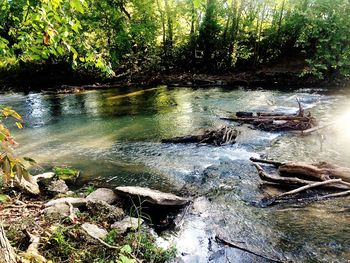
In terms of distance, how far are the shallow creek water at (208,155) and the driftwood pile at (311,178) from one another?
12.2 inches

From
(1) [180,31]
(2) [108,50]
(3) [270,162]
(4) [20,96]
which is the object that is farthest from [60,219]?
(1) [180,31]

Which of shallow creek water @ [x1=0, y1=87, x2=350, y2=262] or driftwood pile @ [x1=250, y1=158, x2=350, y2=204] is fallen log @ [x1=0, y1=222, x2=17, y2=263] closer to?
shallow creek water @ [x1=0, y1=87, x2=350, y2=262]

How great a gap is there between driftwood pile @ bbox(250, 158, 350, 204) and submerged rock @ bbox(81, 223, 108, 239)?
11.0ft

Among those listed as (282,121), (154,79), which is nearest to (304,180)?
(282,121)

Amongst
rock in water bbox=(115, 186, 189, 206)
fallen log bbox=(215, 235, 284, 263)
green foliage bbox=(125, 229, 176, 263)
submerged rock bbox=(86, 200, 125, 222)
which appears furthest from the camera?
rock in water bbox=(115, 186, 189, 206)

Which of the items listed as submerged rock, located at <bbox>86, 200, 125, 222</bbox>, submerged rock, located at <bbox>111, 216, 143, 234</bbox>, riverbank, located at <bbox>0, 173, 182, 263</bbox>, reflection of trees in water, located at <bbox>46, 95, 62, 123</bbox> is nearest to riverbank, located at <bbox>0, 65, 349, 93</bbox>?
reflection of trees in water, located at <bbox>46, 95, 62, 123</bbox>

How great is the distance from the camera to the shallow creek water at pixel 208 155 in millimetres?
5012

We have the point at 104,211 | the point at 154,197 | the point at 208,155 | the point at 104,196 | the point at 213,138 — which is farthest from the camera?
the point at 213,138

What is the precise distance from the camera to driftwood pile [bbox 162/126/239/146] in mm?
10147

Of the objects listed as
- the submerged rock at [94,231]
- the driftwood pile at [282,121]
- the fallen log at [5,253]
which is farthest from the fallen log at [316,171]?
the fallen log at [5,253]

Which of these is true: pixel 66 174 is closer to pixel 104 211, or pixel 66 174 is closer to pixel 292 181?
pixel 104 211

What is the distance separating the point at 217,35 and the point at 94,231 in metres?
25.5

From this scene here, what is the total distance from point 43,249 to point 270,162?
5.51 meters

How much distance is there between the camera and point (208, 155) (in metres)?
9.19
